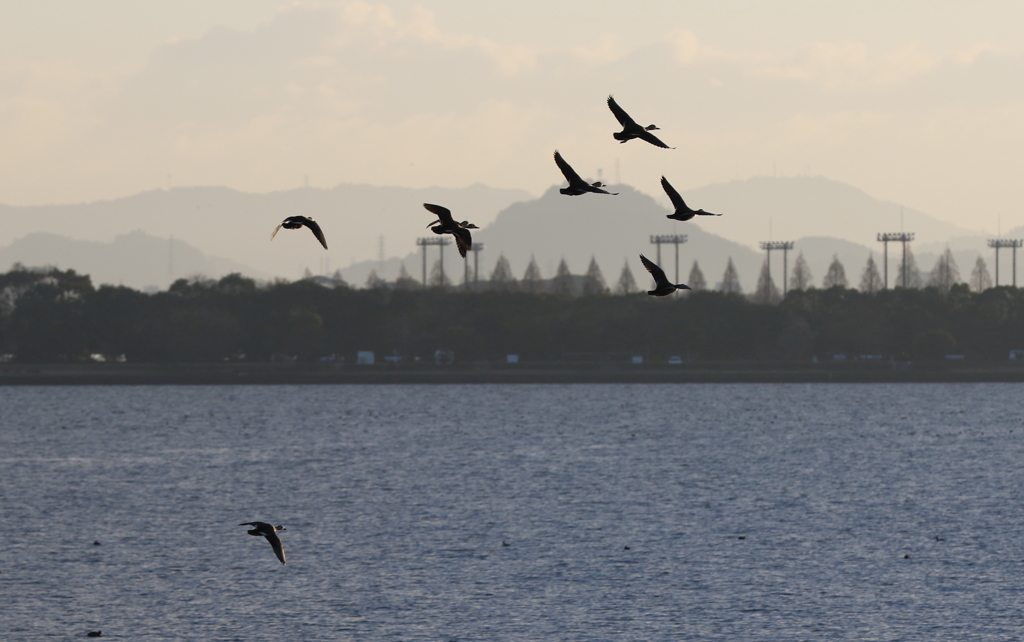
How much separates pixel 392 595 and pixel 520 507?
31.6m

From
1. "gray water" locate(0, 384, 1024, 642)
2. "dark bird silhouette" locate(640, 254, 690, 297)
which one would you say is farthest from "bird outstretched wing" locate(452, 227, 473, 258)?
"gray water" locate(0, 384, 1024, 642)

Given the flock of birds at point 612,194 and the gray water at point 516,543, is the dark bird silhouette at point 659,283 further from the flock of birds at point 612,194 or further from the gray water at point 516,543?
the gray water at point 516,543

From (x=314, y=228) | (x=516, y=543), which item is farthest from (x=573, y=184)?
(x=516, y=543)

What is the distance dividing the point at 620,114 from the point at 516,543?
59.5 metres

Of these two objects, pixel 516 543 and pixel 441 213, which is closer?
pixel 441 213

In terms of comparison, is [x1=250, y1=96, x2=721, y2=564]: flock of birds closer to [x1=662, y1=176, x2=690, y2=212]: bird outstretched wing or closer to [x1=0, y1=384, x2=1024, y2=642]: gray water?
[x1=662, y1=176, x2=690, y2=212]: bird outstretched wing

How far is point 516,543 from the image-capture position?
258 feet

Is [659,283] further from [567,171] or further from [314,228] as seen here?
[314,228]

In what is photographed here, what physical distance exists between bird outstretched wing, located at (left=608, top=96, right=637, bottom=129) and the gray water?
1501 inches

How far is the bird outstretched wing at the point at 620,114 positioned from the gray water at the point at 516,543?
3812 centimetres

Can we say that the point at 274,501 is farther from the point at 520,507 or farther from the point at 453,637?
the point at 453,637

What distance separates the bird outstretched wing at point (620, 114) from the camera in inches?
841

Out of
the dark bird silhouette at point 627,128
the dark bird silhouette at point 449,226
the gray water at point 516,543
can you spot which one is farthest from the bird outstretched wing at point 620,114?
the gray water at point 516,543

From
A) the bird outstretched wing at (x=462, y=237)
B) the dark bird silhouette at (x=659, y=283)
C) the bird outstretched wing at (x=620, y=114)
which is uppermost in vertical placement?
the bird outstretched wing at (x=620, y=114)
